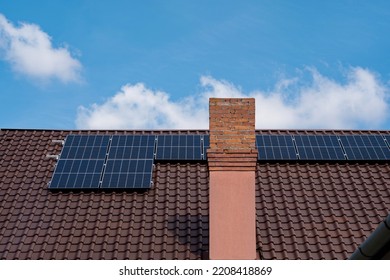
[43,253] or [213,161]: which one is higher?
[213,161]

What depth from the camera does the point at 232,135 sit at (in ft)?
34.9

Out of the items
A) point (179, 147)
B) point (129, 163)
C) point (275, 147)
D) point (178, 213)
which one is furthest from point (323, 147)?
point (129, 163)

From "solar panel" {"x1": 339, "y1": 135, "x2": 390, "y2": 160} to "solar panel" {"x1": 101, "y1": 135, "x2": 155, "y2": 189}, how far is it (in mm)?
5064

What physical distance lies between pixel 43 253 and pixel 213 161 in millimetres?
3729

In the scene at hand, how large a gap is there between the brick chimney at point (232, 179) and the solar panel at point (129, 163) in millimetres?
3264

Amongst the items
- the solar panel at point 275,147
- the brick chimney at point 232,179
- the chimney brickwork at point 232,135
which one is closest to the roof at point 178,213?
the solar panel at point 275,147

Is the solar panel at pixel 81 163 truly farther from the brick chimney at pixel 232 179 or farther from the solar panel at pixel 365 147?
the solar panel at pixel 365 147

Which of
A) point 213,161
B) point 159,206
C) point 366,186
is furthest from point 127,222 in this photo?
point 366,186

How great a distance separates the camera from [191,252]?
36.2 feet

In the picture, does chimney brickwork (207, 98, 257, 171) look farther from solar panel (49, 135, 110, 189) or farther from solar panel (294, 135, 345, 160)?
solar panel (294, 135, 345, 160)

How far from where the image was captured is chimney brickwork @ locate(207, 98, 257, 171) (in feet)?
34.2

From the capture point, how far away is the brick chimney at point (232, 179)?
33.2 ft

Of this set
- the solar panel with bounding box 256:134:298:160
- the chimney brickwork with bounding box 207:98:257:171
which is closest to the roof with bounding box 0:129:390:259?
the solar panel with bounding box 256:134:298:160

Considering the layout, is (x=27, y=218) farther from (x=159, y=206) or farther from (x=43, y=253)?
(x=159, y=206)
